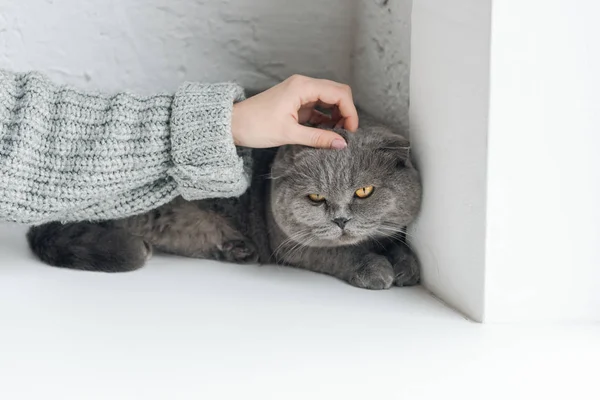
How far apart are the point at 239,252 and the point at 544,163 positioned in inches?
29.6

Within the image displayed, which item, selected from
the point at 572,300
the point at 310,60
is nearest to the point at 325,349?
the point at 572,300

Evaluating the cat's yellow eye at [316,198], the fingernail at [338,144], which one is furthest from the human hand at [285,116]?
the cat's yellow eye at [316,198]

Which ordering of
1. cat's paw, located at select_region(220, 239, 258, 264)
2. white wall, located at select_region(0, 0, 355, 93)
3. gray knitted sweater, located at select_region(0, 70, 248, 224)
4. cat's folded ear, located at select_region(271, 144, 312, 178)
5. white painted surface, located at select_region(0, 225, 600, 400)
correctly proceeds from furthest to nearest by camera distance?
1. white wall, located at select_region(0, 0, 355, 93)
2. cat's paw, located at select_region(220, 239, 258, 264)
3. cat's folded ear, located at select_region(271, 144, 312, 178)
4. gray knitted sweater, located at select_region(0, 70, 248, 224)
5. white painted surface, located at select_region(0, 225, 600, 400)

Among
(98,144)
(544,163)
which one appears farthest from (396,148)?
(98,144)

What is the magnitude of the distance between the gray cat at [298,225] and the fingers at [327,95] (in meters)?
0.03

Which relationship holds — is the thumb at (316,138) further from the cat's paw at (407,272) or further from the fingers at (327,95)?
the cat's paw at (407,272)

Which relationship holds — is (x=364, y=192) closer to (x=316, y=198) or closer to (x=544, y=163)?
(x=316, y=198)

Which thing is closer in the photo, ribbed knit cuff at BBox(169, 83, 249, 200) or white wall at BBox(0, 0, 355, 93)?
ribbed knit cuff at BBox(169, 83, 249, 200)

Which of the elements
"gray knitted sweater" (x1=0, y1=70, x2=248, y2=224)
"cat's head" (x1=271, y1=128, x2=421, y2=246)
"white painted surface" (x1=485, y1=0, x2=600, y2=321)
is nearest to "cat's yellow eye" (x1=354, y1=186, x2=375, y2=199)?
"cat's head" (x1=271, y1=128, x2=421, y2=246)

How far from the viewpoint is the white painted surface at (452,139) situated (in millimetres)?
1106

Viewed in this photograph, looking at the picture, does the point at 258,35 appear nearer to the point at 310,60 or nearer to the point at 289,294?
the point at 310,60

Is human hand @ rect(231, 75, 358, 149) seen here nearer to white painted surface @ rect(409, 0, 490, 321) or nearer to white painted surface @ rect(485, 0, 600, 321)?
white painted surface @ rect(409, 0, 490, 321)

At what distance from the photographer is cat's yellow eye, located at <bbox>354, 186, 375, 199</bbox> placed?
1.40 metres

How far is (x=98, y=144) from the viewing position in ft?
4.44
